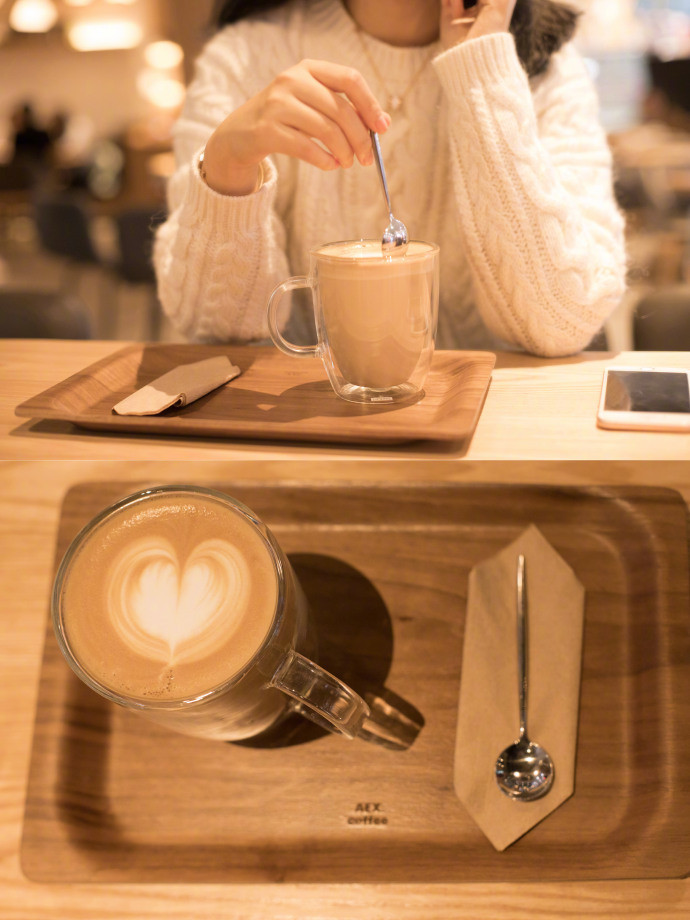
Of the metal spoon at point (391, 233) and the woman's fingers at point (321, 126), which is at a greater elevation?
the woman's fingers at point (321, 126)

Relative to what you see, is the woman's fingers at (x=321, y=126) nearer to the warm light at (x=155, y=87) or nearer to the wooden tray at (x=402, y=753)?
the wooden tray at (x=402, y=753)

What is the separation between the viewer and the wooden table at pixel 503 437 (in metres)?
0.49

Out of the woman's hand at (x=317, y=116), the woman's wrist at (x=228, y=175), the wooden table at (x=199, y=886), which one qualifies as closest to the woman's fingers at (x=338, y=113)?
the woman's hand at (x=317, y=116)

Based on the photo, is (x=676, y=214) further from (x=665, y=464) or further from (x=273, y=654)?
(x=273, y=654)

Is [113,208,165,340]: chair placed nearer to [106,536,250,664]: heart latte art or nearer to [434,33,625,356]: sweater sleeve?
[434,33,625,356]: sweater sleeve

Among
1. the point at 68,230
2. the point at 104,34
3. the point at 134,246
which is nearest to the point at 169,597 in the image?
the point at 134,246

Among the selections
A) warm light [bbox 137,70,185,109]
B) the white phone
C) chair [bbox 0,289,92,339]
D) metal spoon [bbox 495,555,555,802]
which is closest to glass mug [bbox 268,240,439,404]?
the white phone

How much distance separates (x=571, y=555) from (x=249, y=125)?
0.38 meters

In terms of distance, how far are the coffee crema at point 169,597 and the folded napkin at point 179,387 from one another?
94 mm

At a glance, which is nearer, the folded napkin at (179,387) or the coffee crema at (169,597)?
the coffee crema at (169,597)

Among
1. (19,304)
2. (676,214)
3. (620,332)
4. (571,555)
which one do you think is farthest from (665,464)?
(676,214)

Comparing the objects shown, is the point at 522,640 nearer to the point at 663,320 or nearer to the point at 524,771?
the point at 524,771

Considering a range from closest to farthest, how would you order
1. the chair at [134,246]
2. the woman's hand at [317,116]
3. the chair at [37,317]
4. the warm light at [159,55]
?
the woman's hand at [317,116] < the chair at [37,317] < the chair at [134,246] < the warm light at [159,55]

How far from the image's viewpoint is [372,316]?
1.64 ft
